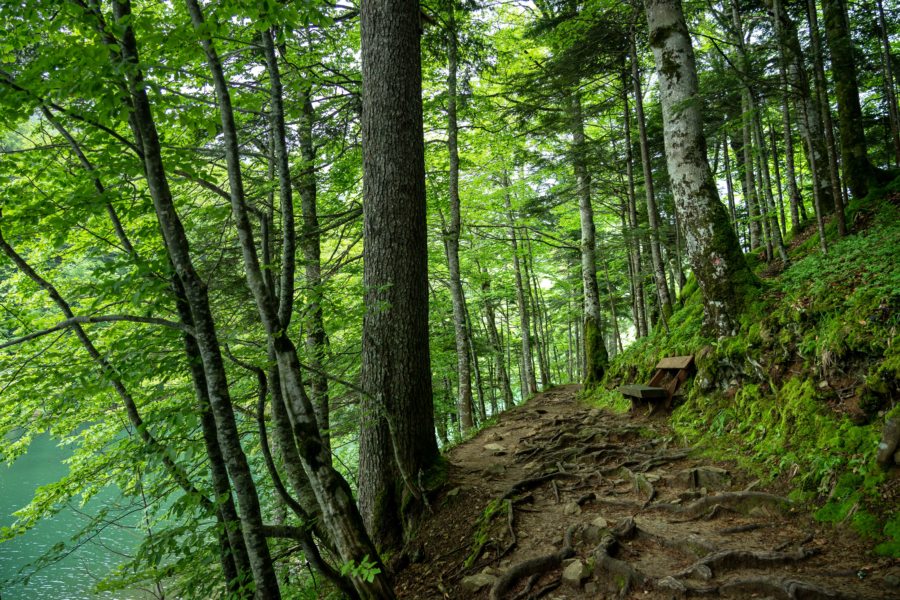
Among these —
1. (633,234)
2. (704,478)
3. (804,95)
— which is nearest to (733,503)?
(704,478)

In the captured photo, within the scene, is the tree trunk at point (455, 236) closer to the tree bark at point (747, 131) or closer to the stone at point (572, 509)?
the tree bark at point (747, 131)

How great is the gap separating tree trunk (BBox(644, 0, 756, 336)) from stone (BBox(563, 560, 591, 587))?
3891mm

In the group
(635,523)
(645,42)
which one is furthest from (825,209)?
(635,523)

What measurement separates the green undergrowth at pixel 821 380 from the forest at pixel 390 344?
0.10 ft

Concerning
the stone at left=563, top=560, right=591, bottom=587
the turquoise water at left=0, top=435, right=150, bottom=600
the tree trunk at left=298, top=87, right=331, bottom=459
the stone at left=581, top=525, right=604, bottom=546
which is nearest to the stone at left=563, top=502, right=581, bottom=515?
the stone at left=581, top=525, right=604, bottom=546

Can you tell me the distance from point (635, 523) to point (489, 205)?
1347 centimetres

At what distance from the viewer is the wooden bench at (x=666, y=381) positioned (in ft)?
21.8

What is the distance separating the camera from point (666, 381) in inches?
275

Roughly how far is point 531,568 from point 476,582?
1.54 feet

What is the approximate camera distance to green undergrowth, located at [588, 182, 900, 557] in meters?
3.44

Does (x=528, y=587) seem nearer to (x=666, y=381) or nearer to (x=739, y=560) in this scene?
(x=739, y=560)

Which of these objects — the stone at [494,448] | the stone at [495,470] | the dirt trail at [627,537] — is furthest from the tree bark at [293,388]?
the stone at [494,448]

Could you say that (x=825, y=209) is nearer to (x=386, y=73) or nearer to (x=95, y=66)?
(x=386, y=73)

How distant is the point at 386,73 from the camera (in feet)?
16.6
